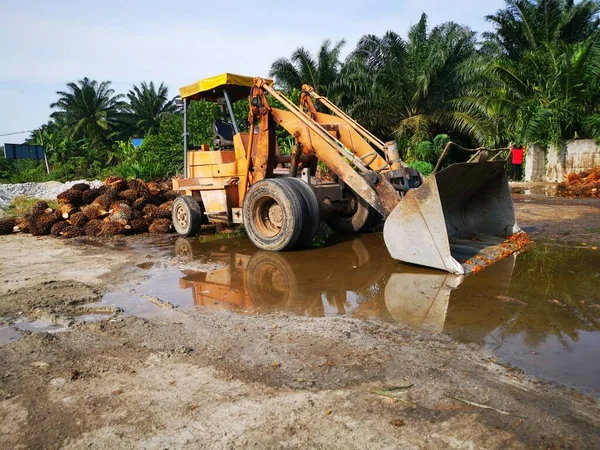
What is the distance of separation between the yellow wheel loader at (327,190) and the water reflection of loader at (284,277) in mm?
435

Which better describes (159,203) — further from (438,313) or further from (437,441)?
(437,441)

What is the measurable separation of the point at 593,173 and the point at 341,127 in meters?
12.4

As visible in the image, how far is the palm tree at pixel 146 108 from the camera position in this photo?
47.3 metres

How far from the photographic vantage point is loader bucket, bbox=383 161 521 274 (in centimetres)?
555

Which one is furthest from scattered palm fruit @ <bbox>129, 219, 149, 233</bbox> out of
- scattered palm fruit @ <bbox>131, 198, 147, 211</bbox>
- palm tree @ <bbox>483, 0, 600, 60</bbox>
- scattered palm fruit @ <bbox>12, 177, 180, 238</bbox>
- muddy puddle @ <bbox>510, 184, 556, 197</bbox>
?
palm tree @ <bbox>483, 0, 600, 60</bbox>

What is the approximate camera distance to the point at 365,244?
25.4 feet

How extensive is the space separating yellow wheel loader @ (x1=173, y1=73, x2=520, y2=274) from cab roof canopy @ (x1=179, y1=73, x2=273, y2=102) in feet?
0.06

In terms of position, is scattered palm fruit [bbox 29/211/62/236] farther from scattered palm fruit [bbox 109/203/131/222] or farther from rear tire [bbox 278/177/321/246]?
rear tire [bbox 278/177/321/246]

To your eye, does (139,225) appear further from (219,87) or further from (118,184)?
(219,87)

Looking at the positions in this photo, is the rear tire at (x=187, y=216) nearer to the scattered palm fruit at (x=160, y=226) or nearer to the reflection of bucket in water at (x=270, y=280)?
the scattered palm fruit at (x=160, y=226)

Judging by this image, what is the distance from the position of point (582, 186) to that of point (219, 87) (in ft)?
40.4

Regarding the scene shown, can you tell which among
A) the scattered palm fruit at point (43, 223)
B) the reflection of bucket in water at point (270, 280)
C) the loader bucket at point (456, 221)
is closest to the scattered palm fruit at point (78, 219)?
the scattered palm fruit at point (43, 223)

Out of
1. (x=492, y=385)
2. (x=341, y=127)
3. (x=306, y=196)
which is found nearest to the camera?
(x=492, y=385)

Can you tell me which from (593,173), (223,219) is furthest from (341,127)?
(593,173)
